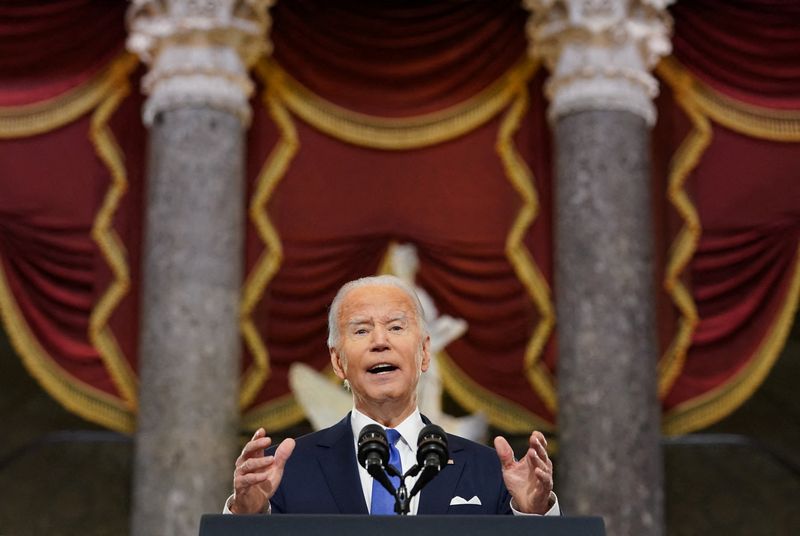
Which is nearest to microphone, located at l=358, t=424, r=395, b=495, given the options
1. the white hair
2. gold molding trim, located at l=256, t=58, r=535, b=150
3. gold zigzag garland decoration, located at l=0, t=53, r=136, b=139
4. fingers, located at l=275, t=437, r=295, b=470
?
fingers, located at l=275, t=437, r=295, b=470

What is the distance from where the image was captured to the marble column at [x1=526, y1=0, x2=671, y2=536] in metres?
7.44

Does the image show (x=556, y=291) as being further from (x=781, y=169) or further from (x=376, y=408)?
(x=376, y=408)

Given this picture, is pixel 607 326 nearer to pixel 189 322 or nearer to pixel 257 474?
pixel 189 322

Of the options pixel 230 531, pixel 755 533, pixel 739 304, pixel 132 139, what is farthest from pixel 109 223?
pixel 230 531

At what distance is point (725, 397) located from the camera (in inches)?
314

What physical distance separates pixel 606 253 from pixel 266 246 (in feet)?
6.25

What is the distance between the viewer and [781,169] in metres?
8.34

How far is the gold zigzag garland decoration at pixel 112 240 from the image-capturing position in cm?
802

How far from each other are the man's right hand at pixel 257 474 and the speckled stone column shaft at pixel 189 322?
4387 mm

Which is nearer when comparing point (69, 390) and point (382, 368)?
point (382, 368)

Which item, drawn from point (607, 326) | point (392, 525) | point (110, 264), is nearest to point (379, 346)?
point (392, 525)

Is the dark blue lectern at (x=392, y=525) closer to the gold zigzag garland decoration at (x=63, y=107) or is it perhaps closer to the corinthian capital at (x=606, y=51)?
the corinthian capital at (x=606, y=51)

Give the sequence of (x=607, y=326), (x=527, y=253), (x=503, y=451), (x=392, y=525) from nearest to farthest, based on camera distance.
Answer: (x=392, y=525)
(x=503, y=451)
(x=607, y=326)
(x=527, y=253)

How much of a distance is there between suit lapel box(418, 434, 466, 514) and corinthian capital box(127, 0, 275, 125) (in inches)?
200
